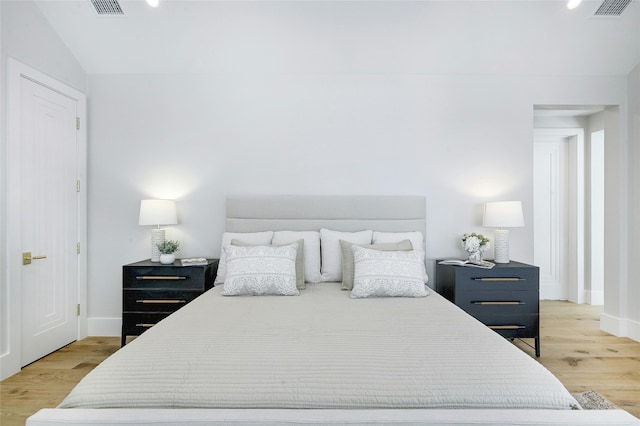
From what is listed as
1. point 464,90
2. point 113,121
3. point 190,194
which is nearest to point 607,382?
point 464,90

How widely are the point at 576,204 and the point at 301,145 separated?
371 cm

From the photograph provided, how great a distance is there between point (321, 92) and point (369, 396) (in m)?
2.91

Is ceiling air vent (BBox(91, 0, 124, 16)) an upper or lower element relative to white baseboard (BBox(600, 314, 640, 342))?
upper

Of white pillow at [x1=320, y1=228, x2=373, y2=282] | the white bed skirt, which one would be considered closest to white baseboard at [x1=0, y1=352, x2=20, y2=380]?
the white bed skirt

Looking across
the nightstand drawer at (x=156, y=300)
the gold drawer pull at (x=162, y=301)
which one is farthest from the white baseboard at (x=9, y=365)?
the gold drawer pull at (x=162, y=301)

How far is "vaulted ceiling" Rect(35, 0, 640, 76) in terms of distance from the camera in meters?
3.15

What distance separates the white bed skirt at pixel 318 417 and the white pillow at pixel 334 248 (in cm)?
189

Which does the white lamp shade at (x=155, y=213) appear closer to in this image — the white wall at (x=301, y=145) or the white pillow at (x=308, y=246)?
the white wall at (x=301, y=145)

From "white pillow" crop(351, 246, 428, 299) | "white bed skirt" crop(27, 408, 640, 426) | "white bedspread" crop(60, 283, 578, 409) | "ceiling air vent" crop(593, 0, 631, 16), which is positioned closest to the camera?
"white bed skirt" crop(27, 408, 640, 426)

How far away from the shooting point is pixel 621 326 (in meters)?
3.58

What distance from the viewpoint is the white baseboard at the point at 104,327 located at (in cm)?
365

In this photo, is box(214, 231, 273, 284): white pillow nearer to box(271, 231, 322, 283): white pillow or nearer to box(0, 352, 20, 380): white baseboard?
box(271, 231, 322, 283): white pillow

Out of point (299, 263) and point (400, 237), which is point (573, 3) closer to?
point (400, 237)

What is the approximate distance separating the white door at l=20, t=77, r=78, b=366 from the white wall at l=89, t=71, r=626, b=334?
0.79 feet
